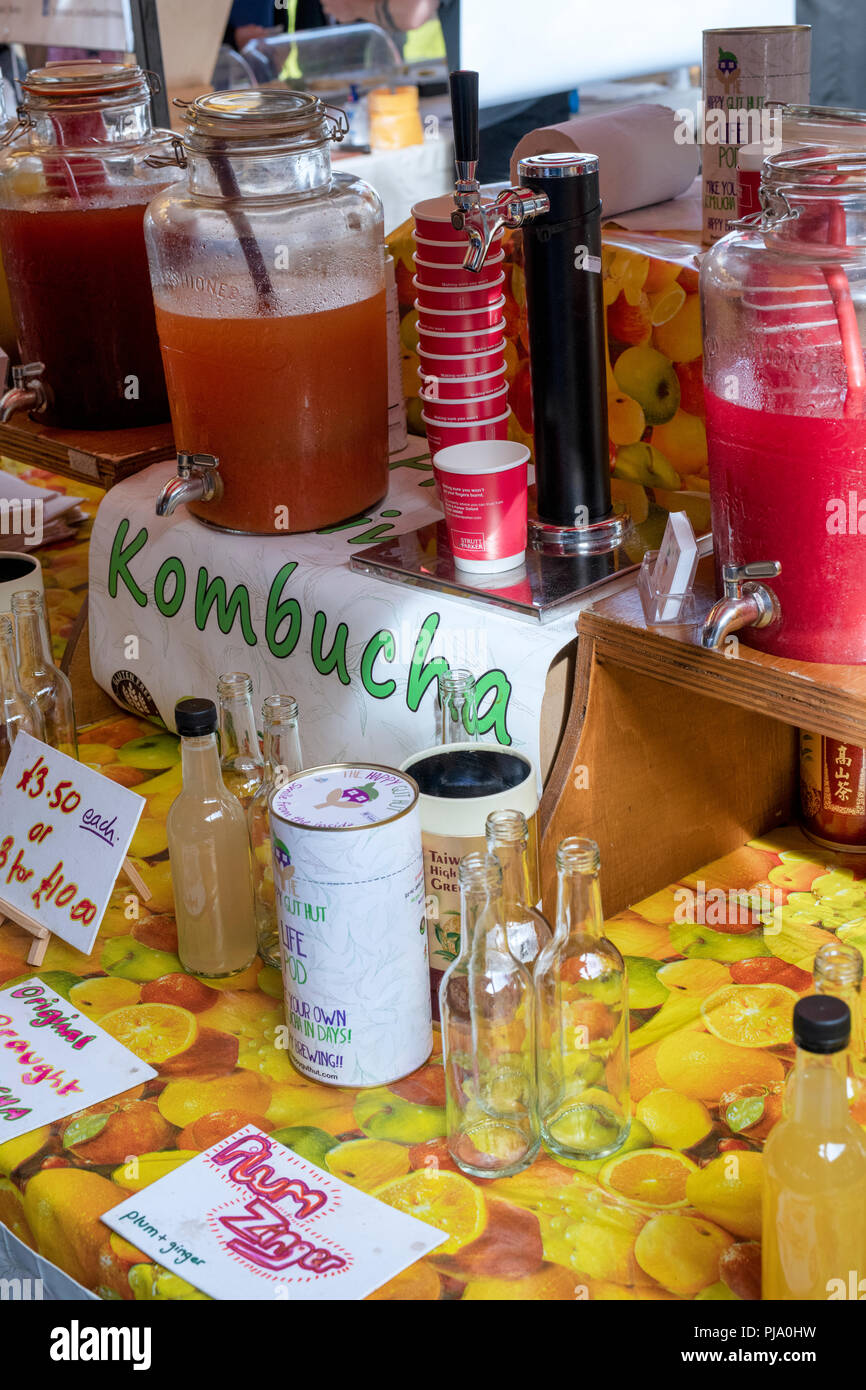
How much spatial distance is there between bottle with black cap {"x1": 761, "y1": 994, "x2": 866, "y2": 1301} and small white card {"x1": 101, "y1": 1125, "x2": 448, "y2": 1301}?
235 mm

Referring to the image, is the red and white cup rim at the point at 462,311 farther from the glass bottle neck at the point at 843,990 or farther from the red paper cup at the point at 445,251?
the glass bottle neck at the point at 843,990

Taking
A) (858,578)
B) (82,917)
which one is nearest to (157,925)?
(82,917)

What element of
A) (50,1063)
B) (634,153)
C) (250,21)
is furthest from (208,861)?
(250,21)

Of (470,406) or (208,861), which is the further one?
(470,406)

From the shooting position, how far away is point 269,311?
1.29 meters

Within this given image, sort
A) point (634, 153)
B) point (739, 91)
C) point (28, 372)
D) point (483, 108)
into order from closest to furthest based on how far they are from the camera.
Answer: point (739, 91) → point (634, 153) → point (28, 372) → point (483, 108)

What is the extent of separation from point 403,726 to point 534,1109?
0.42 m

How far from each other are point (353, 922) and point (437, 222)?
2.28 feet

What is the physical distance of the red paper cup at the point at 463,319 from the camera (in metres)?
1.32

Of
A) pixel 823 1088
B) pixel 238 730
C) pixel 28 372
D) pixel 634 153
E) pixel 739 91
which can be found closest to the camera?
pixel 823 1088

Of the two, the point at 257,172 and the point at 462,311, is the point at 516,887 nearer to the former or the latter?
the point at 462,311

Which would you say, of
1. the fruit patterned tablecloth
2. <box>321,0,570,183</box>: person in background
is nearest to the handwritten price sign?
the fruit patterned tablecloth

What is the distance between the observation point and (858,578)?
935 millimetres

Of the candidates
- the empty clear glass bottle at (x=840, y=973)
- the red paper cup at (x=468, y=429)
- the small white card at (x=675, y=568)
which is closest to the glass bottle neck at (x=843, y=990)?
the empty clear glass bottle at (x=840, y=973)
